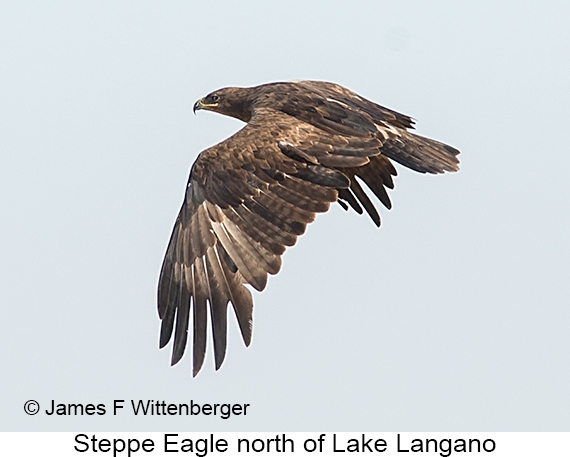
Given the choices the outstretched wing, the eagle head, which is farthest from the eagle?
the eagle head

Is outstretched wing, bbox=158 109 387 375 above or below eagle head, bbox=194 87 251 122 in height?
below

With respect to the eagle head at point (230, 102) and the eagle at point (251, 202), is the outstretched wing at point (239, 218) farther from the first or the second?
the eagle head at point (230, 102)

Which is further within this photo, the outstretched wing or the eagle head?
the eagle head

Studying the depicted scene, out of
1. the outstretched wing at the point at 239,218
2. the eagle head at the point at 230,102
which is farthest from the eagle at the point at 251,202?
the eagle head at the point at 230,102

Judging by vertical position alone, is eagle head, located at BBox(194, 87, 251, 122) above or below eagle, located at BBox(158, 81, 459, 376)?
above

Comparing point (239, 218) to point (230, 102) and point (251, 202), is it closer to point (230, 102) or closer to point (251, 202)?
point (251, 202)

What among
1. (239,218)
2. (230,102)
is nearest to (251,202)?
(239,218)

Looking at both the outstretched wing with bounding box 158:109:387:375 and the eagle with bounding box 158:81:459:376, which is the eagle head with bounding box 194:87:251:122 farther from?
the outstretched wing with bounding box 158:109:387:375
